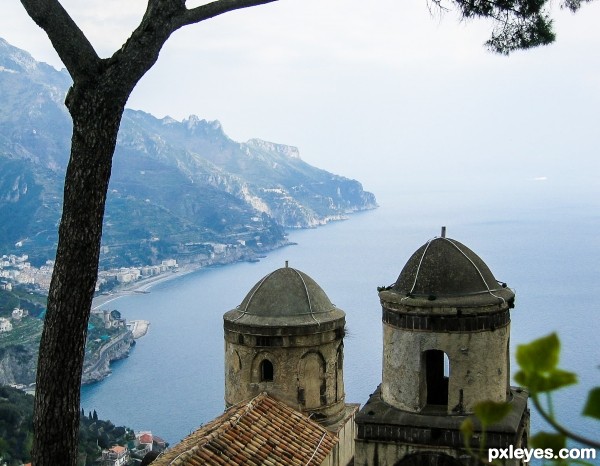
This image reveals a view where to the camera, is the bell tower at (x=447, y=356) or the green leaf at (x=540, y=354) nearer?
the green leaf at (x=540, y=354)

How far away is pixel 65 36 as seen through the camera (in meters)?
4.00

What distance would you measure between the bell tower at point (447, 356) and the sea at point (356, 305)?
2390 millimetres

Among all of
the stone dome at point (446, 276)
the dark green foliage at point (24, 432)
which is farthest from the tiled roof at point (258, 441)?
the dark green foliage at point (24, 432)

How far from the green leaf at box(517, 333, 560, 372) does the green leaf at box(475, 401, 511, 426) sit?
66mm

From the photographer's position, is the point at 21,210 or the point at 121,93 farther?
the point at 21,210

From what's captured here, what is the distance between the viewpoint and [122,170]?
514ft

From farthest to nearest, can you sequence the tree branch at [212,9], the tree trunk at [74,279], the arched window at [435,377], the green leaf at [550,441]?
the arched window at [435,377] < the tree branch at [212,9] < the tree trunk at [74,279] < the green leaf at [550,441]

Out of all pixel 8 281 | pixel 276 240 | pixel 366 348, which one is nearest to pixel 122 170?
pixel 276 240

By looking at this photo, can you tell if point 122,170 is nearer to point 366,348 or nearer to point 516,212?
point 516,212

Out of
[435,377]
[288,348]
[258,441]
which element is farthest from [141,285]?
[435,377]

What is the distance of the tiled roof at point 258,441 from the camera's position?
24.5ft

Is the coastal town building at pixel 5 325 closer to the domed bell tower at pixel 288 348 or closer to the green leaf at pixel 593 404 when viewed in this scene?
the domed bell tower at pixel 288 348

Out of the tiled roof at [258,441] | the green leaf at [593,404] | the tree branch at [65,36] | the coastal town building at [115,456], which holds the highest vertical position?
the tree branch at [65,36]

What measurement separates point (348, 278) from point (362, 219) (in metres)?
87.3
